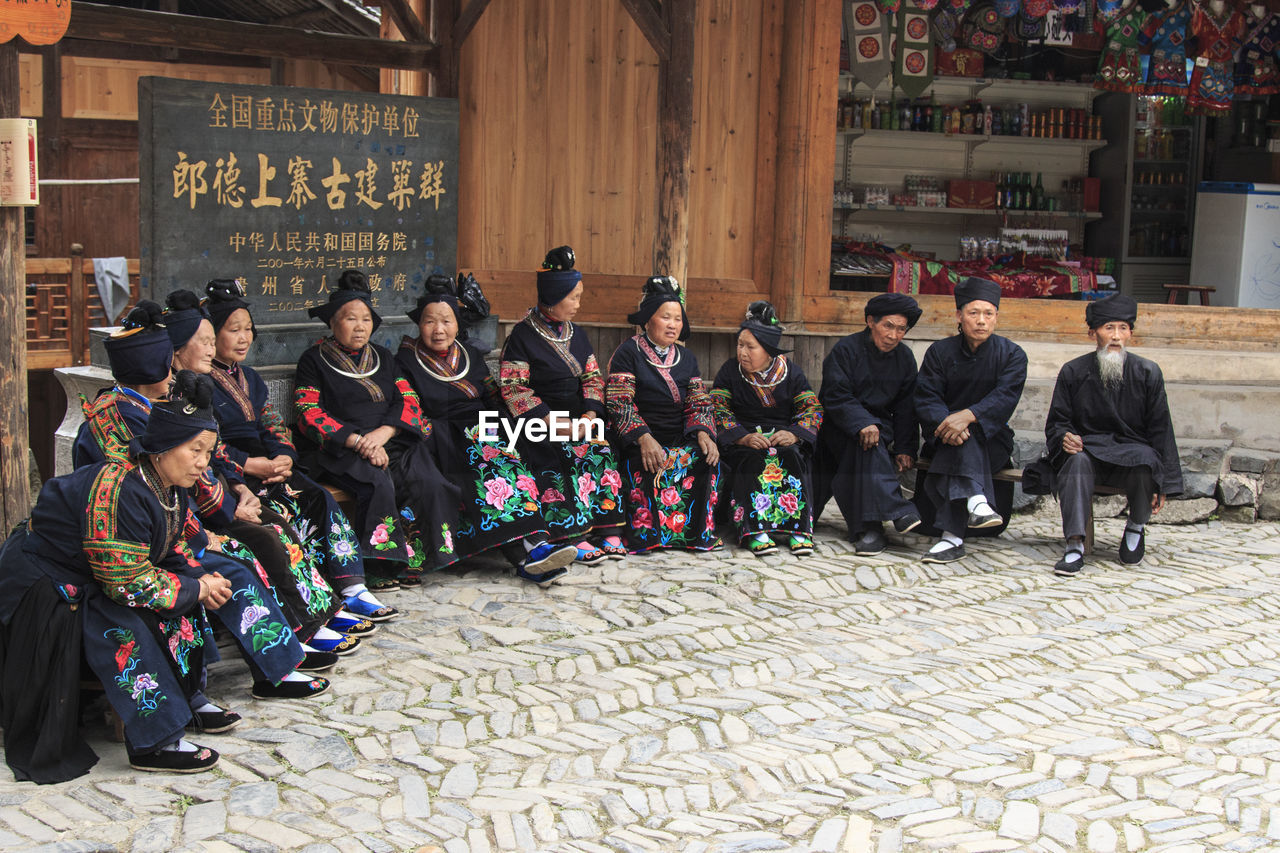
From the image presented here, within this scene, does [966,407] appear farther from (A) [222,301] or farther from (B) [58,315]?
(B) [58,315]

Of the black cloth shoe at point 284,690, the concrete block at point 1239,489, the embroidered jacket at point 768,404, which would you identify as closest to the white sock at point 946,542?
the embroidered jacket at point 768,404

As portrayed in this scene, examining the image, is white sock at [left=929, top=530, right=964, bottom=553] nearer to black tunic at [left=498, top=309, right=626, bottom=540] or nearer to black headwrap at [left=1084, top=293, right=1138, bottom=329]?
black headwrap at [left=1084, top=293, right=1138, bottom=329]

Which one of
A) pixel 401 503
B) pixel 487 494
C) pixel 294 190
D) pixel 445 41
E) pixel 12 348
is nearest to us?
pixel 12 348

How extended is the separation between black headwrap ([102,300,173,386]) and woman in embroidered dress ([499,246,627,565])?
241cm

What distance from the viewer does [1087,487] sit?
281 inches

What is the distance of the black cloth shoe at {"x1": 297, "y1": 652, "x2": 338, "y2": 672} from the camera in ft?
16.9

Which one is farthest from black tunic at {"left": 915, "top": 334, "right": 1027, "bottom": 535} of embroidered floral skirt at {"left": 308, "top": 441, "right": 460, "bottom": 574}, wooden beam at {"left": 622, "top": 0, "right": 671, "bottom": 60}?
embroidered floral skirt at {"left": 308, "top": 441, "right": 460, "bottom": 574}

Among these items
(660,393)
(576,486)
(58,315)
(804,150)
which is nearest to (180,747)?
(576,486)

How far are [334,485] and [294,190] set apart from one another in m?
1.73

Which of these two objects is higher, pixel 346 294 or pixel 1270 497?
pixel 346 294

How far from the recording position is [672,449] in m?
7.18

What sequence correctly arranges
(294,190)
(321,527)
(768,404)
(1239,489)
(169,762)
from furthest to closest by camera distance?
(1239,489)
(768,404)
(294,190)
(321,527)
(169,762)

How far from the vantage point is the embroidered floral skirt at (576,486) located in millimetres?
6844

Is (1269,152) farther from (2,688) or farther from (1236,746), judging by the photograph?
(2,688)
